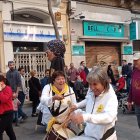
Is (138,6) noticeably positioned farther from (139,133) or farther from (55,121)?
(55,121)

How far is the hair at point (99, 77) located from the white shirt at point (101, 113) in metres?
0.09

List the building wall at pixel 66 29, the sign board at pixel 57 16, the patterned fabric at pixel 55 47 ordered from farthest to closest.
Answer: the building wall at pixel 66 29, the sign board at pixel 57 16, the patterned fabric at pixel 55 47

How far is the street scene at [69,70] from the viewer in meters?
3.29

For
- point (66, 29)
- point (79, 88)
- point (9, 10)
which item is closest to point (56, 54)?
point (79, 88)

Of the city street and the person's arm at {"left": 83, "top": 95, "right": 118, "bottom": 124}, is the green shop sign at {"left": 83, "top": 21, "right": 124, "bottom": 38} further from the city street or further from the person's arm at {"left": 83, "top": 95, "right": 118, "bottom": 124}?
the person's arm at {"left": 83, "top": 95, "right": 118, "bottom": 124}

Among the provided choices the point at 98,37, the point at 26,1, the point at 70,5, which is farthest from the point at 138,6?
the point at 26,1

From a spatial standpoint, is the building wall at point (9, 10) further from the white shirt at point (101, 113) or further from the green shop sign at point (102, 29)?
the white shirt at point (101, 113)

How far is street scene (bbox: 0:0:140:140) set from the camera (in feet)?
10.8

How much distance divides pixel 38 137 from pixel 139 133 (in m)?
2.24

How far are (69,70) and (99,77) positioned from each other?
39.0 ft

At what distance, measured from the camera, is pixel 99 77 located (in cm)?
317

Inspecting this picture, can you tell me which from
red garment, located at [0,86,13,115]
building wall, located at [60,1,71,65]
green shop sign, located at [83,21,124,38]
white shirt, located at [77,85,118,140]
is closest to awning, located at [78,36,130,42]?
green shop sign, located at [83,21,124,38]

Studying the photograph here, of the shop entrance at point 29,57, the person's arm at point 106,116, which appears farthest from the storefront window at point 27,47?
the person's arm at point 106,116

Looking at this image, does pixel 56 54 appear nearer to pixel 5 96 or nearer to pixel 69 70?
pixel 5 96
